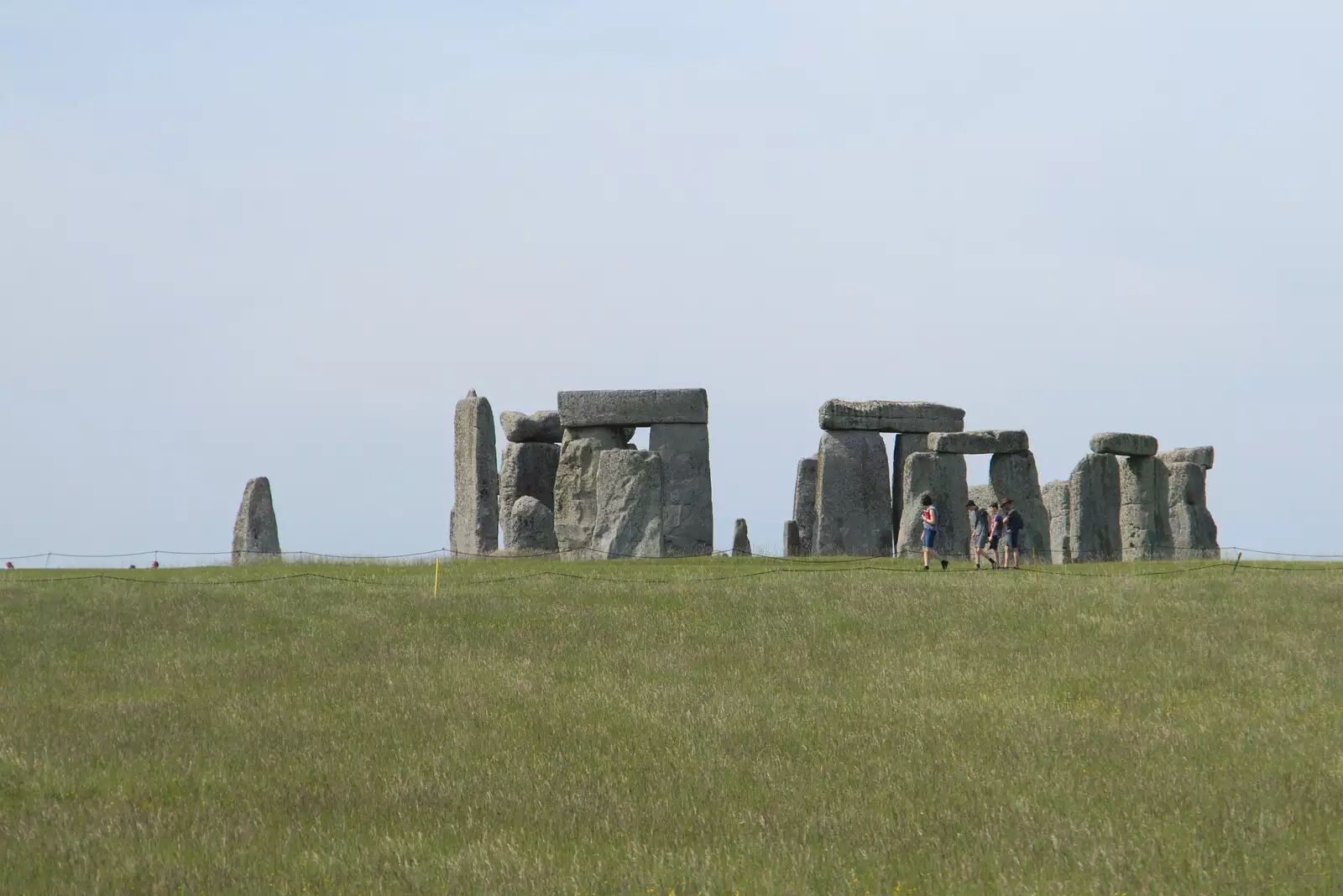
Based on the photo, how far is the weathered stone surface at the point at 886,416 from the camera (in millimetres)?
33250

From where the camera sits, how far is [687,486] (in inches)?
1235

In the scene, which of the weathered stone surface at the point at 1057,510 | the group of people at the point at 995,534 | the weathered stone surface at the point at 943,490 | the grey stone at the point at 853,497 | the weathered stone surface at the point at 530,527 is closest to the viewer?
the group of people at the point at 995,534

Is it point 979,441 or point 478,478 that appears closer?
point 979,441

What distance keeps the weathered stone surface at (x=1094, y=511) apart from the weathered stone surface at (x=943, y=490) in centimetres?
258

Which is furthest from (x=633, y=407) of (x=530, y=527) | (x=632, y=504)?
(x=530, y=527)

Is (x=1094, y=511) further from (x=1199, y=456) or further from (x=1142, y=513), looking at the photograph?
(x=1199, y=456)

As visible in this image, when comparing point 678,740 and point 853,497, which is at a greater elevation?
point 853,497

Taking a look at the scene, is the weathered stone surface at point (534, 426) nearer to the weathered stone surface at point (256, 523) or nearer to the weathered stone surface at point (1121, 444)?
the weathered stone surface at point (256, 523)

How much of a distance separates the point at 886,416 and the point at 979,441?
2205mm

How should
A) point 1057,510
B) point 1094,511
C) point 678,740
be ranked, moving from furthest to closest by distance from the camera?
point 1057,510 < point 1094,511 < point 678,740

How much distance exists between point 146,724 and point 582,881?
6.85 metres

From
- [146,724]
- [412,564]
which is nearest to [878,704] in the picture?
[146,724]

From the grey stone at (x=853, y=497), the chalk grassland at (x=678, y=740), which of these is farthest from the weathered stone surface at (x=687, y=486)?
the chalk grassland at (x=678, y=740)

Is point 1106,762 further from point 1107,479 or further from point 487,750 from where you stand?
point 1107,479
